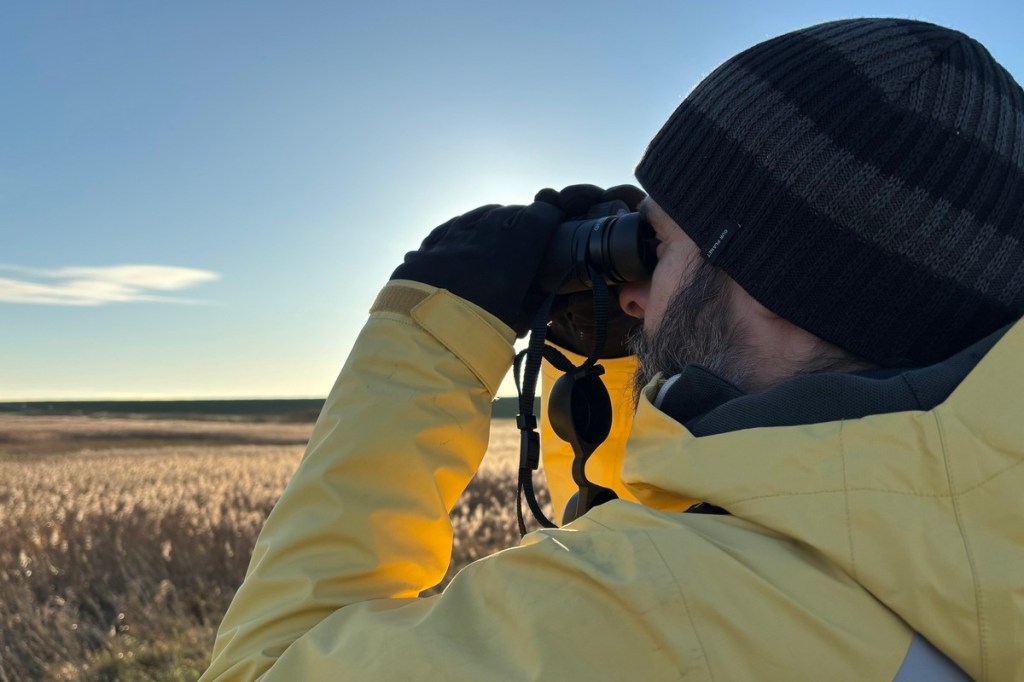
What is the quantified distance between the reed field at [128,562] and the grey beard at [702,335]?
338 cm

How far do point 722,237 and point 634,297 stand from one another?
0.43m

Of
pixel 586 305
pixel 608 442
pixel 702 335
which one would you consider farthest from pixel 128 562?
pixel 702 335

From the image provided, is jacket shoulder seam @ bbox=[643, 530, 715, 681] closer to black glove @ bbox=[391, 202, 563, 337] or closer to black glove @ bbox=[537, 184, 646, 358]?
black glove @ bbox=[391, 202, 563, 337]

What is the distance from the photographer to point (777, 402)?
1.08 meters

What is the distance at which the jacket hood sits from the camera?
35.0 inches

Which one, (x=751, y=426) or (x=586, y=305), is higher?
(x=586, y=305)

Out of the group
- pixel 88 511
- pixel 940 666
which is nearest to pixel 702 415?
pixel 940 666

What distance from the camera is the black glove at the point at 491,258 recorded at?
5.52ft

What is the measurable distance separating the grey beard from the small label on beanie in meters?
0.03

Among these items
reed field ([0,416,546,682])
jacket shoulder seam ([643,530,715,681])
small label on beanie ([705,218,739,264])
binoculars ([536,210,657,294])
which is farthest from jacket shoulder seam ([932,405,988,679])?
reed field ([0,416,546,682])

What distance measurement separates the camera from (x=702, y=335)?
4.85ft

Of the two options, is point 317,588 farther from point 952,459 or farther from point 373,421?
point 952,459

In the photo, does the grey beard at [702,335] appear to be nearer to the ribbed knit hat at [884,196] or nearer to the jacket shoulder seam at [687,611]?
the ribbed knit hat at [884,196]

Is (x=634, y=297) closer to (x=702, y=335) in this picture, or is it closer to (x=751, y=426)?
(x=702, y=335)
